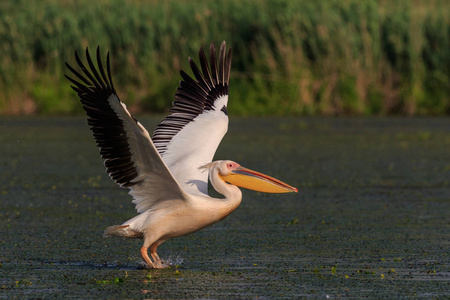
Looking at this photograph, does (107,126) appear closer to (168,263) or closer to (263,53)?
(168,263)

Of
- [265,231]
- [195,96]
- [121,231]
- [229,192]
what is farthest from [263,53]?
[121,231]

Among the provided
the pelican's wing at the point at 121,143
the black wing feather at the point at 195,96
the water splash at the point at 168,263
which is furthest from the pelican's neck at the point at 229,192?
the black wing feather at the point at 195,96

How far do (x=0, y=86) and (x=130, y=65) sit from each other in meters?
2.58

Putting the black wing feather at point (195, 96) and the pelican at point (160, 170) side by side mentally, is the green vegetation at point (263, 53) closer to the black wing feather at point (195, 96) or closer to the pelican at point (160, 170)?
the black wing feather at point (195, 96)

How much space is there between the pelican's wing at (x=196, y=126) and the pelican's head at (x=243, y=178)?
20 centimetres

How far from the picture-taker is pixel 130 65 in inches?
733

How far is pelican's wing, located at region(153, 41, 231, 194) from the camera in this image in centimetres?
696

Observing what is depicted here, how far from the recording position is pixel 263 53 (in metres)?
18.4

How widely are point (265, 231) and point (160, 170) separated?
1.73 meters

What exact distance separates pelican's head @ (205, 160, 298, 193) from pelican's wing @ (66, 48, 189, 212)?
461mm

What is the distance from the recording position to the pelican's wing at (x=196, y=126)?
6.96 m

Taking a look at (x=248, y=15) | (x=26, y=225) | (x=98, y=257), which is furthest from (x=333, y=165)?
(x=248, y=15)

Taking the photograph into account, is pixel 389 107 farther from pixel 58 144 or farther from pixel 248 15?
pixel 58 144

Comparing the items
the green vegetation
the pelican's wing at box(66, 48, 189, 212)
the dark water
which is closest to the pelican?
the pelican's wing at box(66, 48, 189, 212)
